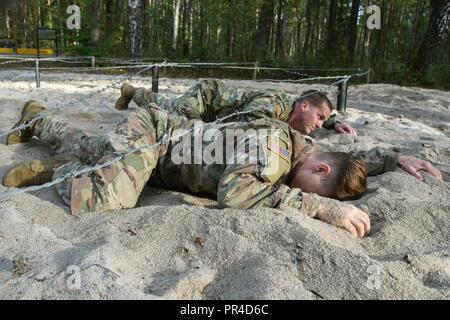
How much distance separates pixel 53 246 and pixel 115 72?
9.66m

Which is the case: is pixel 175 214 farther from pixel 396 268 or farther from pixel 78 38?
pixel 78 38

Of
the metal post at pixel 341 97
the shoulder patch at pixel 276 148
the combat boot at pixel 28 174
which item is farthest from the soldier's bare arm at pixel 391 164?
the metal post at pixel 341 97

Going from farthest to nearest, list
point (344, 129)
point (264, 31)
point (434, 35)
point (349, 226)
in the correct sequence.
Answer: point (264, 31), point (434, 35), point (344, 129), point (349, 226)


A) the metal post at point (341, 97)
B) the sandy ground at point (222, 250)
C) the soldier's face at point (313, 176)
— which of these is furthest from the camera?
the metal post at point (341, 97)

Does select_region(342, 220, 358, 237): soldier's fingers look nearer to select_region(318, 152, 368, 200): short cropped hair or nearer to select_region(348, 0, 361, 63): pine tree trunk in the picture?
select_region(318, 152, 368, 200): short cropped hair

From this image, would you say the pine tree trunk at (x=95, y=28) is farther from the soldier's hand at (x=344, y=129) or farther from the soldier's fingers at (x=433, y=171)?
the soldier's fingers at (x=433, y=171)

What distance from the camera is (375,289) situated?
1.46 m

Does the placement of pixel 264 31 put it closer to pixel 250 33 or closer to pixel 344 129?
pixel 344 129

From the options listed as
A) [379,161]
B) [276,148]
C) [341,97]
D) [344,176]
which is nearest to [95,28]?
[341,97]

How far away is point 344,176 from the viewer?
2324mm

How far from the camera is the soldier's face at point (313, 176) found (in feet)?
7.75

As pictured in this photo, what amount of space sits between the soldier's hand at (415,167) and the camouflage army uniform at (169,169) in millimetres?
138

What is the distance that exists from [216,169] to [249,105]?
1.29m

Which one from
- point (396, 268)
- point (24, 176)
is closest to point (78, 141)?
point (24, 176)
